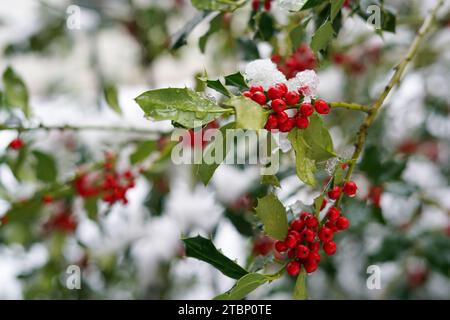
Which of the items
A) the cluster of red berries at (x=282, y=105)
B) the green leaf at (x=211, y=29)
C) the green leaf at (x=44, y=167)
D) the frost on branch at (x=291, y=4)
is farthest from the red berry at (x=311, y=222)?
the green leaf at (x=44, y=167)

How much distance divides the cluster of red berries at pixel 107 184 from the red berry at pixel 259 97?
1.70 ft

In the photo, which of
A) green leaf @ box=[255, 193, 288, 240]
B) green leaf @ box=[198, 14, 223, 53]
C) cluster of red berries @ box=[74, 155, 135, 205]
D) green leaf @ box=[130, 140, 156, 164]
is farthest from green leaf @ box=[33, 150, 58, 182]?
green leaf @ box=[255, 193, 288, 240]

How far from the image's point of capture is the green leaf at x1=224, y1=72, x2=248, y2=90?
0.71 metres

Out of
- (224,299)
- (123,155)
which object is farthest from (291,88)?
(123,155)

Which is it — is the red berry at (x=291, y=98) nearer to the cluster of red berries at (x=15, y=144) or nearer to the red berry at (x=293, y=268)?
the red berry at (x=293, y=268)

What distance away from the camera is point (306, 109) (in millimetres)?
680

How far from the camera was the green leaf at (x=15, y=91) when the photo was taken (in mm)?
1181

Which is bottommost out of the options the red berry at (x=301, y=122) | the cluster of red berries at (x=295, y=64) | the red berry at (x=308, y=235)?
the red berry at (x=308, y=235)

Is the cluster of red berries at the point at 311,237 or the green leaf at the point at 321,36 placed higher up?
the green leaf at the point at 321,36

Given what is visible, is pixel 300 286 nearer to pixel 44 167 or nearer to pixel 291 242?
pixel 291 242

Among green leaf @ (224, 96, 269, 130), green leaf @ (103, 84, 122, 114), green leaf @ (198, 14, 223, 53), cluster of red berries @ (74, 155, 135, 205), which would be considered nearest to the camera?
green leaf @ (224, 96, 269, 130)

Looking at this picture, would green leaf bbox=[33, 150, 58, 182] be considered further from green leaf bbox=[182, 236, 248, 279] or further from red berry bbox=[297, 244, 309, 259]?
red berry bbox=[297, 244, 309, 259]

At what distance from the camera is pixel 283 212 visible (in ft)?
2.45

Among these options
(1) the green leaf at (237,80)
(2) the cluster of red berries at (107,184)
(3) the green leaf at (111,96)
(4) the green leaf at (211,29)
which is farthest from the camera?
(3) the green leaf at (111,96)
